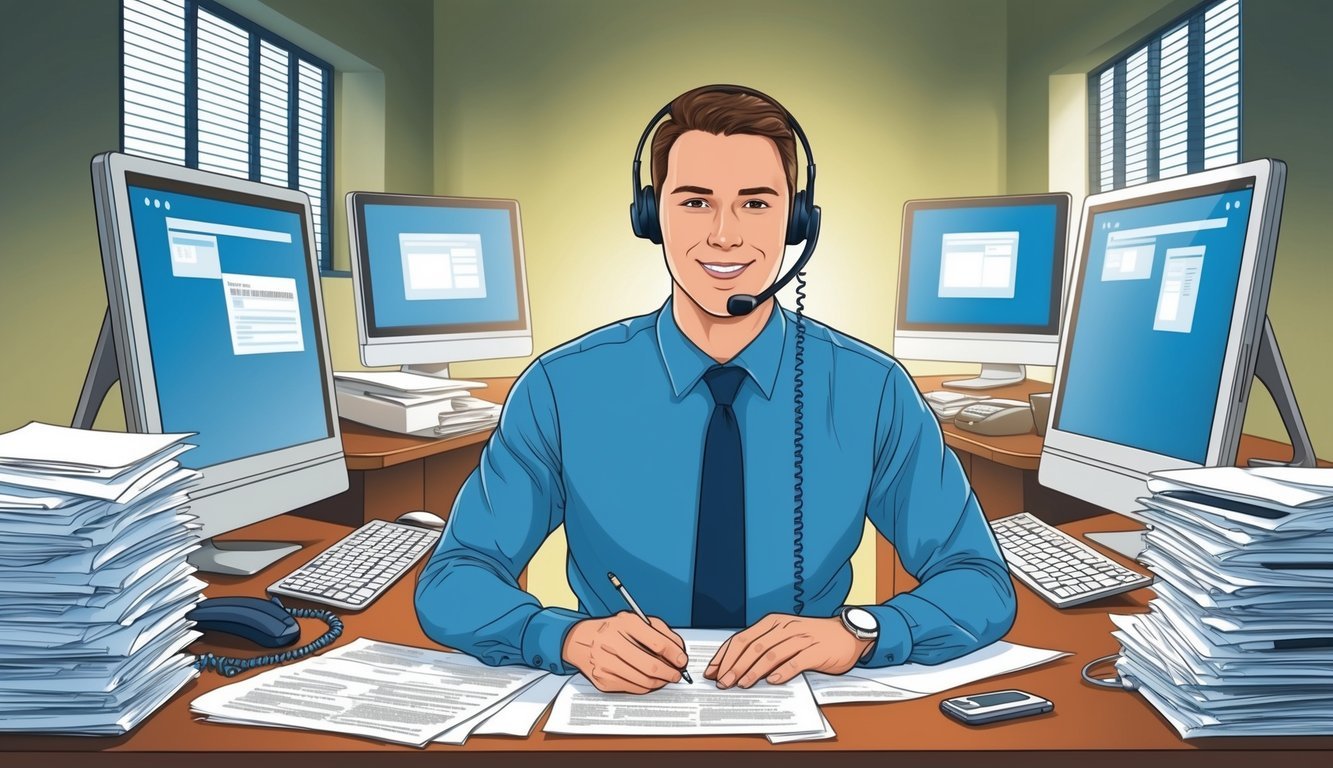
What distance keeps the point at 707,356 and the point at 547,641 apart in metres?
0.43

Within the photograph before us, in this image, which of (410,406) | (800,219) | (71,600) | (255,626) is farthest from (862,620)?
(410,406)

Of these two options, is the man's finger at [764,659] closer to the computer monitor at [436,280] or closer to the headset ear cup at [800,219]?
the headset ear cup at [800,219]

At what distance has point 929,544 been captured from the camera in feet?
3.59

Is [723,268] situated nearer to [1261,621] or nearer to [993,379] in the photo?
[1261,621]

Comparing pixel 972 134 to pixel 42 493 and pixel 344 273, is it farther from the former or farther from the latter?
pixel 42 493

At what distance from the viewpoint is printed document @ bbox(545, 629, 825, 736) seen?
2.64 feet

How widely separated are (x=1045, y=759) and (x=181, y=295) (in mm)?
1144

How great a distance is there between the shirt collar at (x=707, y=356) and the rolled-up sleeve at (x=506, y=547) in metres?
0.17

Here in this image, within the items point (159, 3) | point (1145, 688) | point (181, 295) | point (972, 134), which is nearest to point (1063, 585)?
point (1145, 688)

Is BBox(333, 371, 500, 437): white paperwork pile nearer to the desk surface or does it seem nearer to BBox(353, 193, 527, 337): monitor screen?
the desk surface

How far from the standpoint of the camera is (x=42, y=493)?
816 millimetres

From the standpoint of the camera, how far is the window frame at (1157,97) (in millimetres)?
2604

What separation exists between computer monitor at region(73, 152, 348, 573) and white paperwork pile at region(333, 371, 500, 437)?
24.0 inches

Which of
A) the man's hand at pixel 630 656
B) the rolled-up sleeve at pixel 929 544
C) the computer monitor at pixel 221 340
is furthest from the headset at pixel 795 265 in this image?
the computer monitor at pixel 221 340
